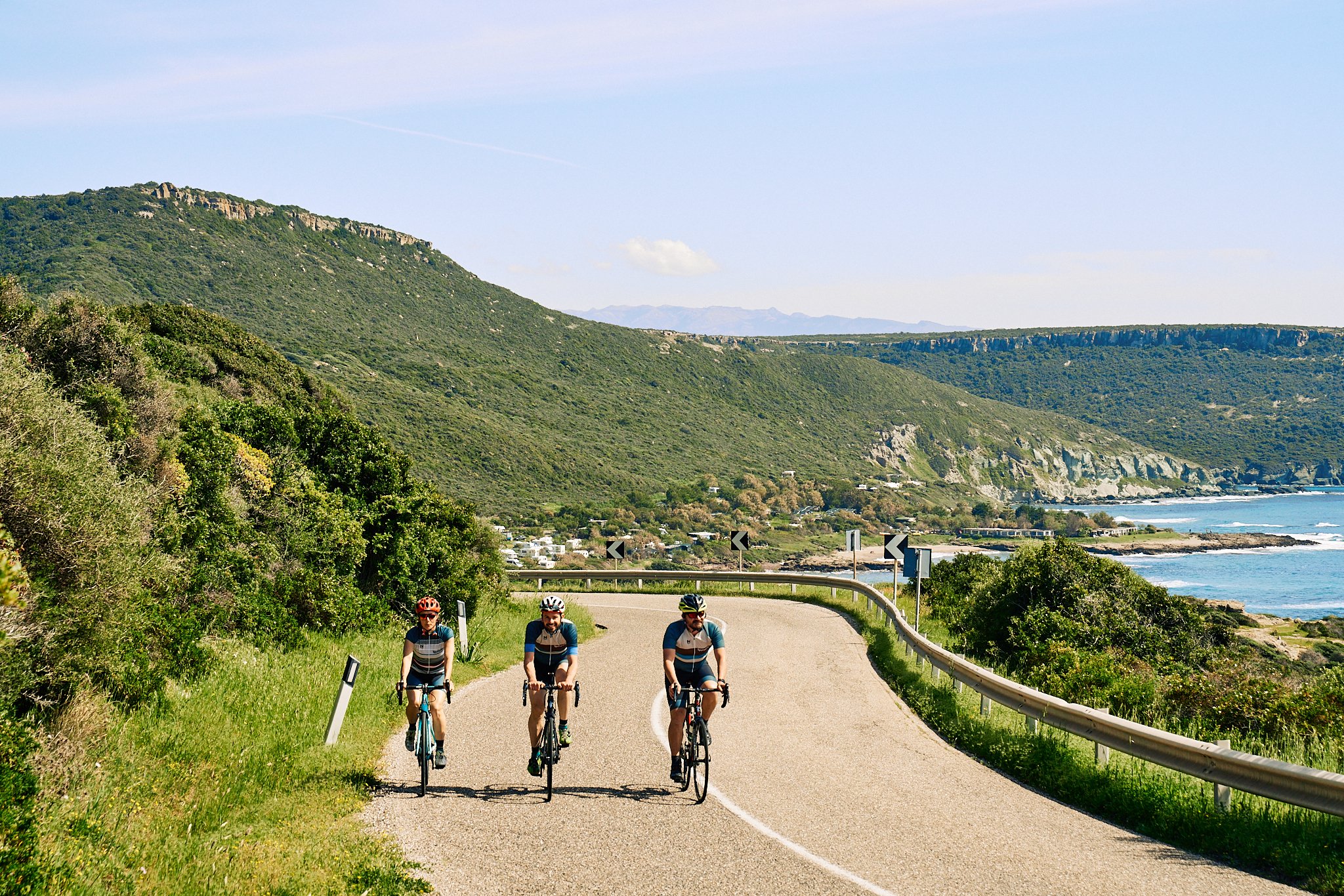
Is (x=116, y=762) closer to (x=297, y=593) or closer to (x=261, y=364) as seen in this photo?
(x=297, y=593)

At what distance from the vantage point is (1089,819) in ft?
28.4

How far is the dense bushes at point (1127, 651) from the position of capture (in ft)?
38.4

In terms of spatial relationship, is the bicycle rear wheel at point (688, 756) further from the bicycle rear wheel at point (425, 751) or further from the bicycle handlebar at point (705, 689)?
the bicycle rear wheel at point (425, 751)

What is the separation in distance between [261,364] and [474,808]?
30081 millimetres

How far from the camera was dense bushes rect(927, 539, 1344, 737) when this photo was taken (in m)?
11.7

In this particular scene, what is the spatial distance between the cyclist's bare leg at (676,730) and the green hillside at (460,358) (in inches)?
2779

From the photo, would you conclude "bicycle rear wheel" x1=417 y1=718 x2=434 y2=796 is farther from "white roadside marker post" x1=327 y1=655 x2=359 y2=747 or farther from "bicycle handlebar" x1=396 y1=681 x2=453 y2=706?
"white roadside marker post" x1=327 y1=655 x2=359 y2=747

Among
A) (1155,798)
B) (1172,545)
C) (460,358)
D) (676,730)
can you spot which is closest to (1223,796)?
(1155,798)

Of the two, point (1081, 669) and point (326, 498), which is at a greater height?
point (326, 498)

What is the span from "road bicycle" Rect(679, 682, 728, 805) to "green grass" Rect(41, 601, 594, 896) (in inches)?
110

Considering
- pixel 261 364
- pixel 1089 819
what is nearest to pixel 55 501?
pixel 1089 819

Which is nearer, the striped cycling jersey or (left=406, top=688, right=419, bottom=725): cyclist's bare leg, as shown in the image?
the striped cycling jersey

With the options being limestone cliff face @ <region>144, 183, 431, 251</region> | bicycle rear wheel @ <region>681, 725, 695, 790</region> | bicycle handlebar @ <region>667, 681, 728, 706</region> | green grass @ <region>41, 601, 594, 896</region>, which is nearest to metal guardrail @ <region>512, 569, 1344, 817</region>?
bicycle handlebar @ <region>667, 681, 728, 706</region>

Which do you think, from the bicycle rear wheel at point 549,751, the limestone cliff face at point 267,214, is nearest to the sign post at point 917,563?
the bicycle rear wheel at point 549,751
